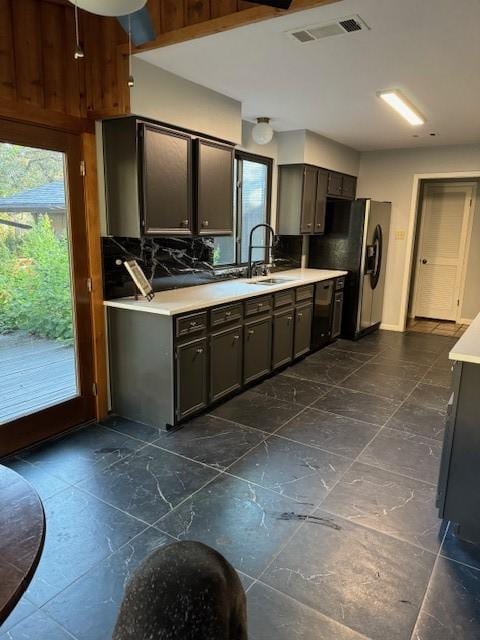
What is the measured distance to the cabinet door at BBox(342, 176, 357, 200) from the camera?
19.5ft

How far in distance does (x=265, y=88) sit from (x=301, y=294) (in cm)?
201

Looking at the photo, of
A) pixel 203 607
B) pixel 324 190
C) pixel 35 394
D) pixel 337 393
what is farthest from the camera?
pixel 324 190

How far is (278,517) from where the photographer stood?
7.41 feet

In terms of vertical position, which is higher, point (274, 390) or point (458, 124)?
point (458, 124)

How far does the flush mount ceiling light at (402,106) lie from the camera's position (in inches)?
135

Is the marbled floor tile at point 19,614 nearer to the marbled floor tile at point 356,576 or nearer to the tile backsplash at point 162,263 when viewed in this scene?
the marbled floor tile at point 356,576

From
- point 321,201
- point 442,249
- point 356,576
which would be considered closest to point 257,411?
point 356,576

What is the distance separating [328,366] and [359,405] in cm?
103

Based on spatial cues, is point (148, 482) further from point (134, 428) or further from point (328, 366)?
point (328, 366)

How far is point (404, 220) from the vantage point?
606cm

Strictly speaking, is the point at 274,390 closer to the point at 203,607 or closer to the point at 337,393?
the point at 337,393

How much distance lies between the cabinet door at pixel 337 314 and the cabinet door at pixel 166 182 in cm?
260

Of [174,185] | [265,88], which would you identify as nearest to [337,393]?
[174,185]

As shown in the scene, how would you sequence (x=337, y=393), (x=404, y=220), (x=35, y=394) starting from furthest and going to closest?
(x=404, y=220)
(x=337, y=393)
(x=35, y=394)
